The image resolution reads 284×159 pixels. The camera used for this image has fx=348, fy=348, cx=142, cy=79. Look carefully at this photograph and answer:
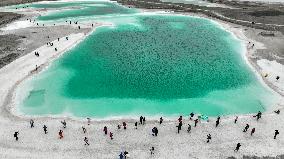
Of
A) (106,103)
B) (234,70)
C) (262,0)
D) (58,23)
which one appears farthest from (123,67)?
(262,0)

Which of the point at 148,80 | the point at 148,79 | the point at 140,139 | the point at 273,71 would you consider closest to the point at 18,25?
the point at 148,79

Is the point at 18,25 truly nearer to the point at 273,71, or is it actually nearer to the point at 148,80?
the point at 148,80

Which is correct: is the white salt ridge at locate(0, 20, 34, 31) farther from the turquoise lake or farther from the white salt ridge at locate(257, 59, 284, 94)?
the white salt ridge at locate(257, 59, 284, 94)

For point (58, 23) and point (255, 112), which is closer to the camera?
point (255, 112)

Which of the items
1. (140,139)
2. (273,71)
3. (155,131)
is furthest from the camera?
(273,71)

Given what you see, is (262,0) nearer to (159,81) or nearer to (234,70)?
(234,70)

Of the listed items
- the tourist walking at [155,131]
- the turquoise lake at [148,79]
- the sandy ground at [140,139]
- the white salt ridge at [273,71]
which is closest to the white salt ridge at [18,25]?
the turquoise lake at [148,79]

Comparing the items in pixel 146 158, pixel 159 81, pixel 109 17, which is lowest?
pixel 146 158
